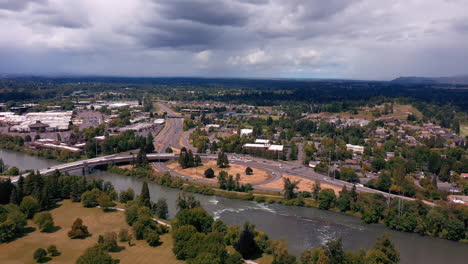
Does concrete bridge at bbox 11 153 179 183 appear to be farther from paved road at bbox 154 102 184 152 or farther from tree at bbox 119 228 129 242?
tree at bbox 119 228 129 242

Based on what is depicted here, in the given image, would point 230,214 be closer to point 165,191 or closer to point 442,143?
point 165,191

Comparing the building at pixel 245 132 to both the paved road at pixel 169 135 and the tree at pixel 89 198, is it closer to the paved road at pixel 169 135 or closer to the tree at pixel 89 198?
the paved road at pixel 169 135

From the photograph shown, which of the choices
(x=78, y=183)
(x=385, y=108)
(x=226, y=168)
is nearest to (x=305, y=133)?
(x=226, y=168)

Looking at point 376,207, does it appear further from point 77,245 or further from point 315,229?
point 77,245

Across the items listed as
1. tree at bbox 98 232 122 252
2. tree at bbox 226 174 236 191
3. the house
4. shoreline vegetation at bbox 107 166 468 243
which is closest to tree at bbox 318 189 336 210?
shoreline vegetation at bbox 107 166 468 243

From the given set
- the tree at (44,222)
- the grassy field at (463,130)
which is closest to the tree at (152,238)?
the tree at (44,222)

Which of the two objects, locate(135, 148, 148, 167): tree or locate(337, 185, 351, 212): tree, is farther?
locate(135, 148, 148, 167): tree

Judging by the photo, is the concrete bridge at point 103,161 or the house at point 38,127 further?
the house at point 38,127
